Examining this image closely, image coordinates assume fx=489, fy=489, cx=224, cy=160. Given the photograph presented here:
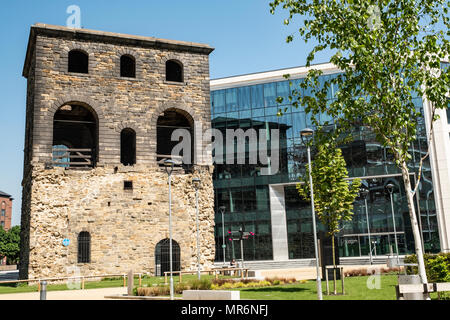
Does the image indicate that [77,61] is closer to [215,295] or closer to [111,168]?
[111,168]

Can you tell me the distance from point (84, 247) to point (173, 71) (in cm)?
1413

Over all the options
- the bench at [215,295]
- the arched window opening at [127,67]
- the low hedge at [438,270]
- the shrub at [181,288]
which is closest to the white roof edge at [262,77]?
the arched window opening at [127,67]

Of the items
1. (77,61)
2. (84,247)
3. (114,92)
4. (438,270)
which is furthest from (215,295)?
(77,61)

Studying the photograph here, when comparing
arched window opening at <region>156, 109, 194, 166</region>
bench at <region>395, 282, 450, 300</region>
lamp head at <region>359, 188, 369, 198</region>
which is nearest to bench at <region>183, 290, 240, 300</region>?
bench at <region>395, 282, 450, 300</region>

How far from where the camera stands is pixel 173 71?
116ft

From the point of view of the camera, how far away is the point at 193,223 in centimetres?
3097

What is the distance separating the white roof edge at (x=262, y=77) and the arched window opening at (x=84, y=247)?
32245 mm

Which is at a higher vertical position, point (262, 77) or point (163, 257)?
point (262, 77)

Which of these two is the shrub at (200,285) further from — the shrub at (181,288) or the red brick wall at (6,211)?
the red brick wall at (6,211)

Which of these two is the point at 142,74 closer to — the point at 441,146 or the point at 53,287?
the point at 53,287

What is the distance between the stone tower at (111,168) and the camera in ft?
92.2

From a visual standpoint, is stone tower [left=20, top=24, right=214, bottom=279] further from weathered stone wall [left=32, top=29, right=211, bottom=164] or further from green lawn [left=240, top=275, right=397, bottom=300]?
green lawn [left=240, top=275, right=397, bottom=300]
